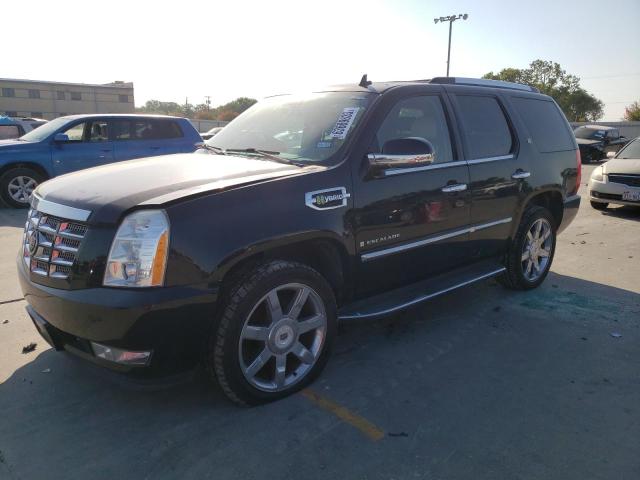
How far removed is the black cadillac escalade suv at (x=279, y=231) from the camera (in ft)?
7.84

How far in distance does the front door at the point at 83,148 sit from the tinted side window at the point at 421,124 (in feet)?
23.9

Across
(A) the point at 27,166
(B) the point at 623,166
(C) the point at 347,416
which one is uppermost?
(B) the point at 623,166

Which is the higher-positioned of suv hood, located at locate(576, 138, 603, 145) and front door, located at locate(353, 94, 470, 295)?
suv hood, located at locate(576, 138, 603, 145)

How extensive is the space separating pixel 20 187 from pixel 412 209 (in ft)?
27.0

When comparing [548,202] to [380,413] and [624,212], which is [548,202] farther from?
[624,212]

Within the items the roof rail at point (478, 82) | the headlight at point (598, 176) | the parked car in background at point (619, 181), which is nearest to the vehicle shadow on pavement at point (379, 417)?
the roof rail at point (478, 82)

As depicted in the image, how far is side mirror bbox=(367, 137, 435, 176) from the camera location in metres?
3.10

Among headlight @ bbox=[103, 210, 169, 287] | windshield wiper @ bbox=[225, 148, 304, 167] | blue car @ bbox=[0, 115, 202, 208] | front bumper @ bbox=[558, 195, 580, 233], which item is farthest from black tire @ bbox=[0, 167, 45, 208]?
front bumper @ bbox=[558, 195, 580, 233]

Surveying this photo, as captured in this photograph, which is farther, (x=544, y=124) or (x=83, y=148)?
(x=83, y=148)

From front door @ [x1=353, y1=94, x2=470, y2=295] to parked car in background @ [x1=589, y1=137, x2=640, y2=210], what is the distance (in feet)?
21.0

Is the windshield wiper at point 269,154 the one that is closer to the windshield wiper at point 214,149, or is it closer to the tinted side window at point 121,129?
the windshield wiper at point 214,149

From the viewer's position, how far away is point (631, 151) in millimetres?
9641

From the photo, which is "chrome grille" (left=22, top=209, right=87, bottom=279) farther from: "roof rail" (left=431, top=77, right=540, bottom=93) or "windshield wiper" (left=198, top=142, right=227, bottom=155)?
"roof rail" (left=431, top=77, right=540, bottom=93)

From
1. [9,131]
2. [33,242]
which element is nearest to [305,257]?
[33,242]
